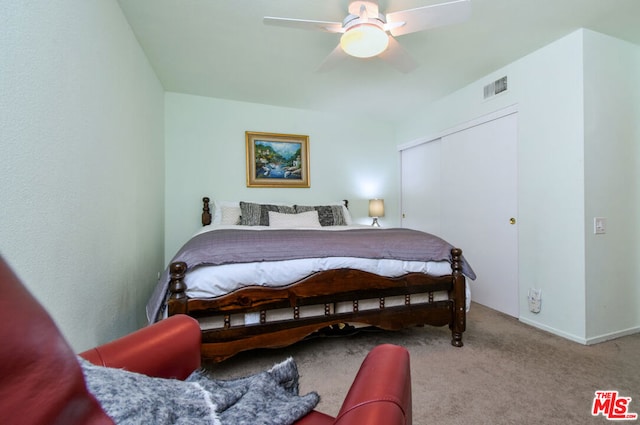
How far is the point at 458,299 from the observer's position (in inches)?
79.4

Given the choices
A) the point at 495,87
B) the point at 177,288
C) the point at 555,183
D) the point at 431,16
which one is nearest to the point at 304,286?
the point at 177,288

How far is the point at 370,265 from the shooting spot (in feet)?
6.30

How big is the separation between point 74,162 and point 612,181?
11.7 feet

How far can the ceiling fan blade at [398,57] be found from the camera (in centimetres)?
193

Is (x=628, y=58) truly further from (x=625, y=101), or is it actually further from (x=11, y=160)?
(x=11, y=160)

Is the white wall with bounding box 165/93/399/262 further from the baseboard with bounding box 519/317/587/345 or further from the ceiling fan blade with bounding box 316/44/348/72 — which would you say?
the baseboard with bounding box 519/317/587/345

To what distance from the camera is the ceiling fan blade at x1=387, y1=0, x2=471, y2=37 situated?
152 cm

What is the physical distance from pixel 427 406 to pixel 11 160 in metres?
1.96

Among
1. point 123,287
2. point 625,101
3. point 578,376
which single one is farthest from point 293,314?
point 625,101

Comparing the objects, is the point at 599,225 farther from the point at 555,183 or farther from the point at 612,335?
the point at 612,335

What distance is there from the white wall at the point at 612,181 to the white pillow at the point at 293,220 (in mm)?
2443

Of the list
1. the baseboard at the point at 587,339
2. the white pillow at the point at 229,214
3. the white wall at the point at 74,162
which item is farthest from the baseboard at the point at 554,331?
the white wall at the point at 74,162

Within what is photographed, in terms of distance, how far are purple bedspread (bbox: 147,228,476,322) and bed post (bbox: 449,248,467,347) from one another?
0.06 metres

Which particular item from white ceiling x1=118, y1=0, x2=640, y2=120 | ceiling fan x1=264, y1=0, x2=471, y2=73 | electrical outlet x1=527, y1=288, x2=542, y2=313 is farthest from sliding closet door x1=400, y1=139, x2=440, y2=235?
ceiling fan x1=264, y1=0, x2=471, y2=73
